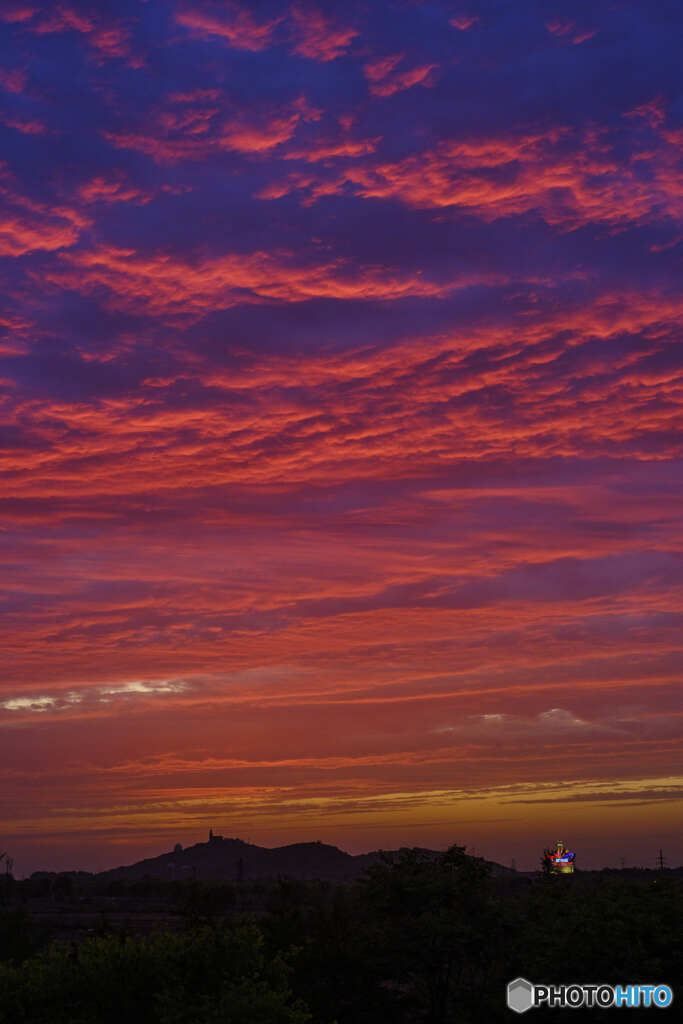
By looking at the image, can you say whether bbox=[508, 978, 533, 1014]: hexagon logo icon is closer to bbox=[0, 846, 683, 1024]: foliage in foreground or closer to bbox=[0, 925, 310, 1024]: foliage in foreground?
bbox=[0, 846, 683, 1024]: foliage in foreground

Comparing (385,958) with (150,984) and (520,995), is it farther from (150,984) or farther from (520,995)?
(150,984)

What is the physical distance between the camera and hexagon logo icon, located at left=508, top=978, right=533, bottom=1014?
29.9 meters

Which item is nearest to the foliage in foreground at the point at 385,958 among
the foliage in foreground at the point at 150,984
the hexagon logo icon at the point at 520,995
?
the foliage in foreground at the point at 150,984

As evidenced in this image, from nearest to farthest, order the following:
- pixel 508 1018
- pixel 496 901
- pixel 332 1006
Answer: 1. pixel 508 1018
2. pixel 332 1006
3. pixel 496 901

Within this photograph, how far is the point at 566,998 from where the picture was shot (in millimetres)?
28391

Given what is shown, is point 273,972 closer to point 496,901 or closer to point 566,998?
point 566,998

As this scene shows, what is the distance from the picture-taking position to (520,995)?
30344mm

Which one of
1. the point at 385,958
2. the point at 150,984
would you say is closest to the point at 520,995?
the point at 385,958

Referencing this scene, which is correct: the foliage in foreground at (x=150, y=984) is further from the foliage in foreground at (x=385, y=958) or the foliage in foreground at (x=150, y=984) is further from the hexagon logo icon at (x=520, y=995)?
the hexagon logo icon at (x=520, y=995)

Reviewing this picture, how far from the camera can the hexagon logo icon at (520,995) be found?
98.2 ft

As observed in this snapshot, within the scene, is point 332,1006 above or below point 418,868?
below

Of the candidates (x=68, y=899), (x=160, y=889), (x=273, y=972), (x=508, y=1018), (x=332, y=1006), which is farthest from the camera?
(x=160, y=889)

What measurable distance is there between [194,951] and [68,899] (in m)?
118

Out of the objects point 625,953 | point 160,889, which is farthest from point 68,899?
point 625,953
